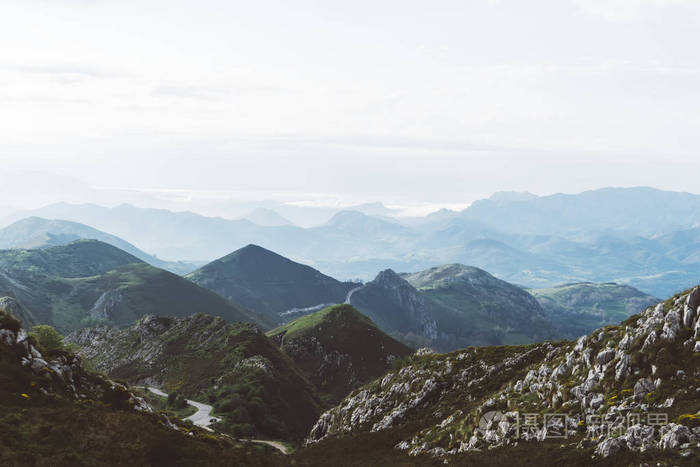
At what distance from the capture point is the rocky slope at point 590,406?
134 ft

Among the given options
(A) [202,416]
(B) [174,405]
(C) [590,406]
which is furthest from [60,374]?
(B) [174,405]

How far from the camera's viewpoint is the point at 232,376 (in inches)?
5778

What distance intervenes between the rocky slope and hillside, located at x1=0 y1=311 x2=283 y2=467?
24.7 meters

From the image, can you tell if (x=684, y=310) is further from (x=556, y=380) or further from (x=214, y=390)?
(x=214, y=390)

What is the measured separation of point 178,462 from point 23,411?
15.5 m

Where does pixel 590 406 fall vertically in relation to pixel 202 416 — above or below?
above

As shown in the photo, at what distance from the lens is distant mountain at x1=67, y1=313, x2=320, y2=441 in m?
123

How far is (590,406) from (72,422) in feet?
168

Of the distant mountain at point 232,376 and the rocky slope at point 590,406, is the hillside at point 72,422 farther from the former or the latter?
the distant mountain at point 232,376

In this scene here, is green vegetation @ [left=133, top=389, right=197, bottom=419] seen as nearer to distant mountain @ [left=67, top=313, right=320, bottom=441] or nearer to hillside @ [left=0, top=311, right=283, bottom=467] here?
distant mountain @ [left=67, top=313, right=320, bottom=441]

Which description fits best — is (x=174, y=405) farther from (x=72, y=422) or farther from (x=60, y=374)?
(x=72, y=422)

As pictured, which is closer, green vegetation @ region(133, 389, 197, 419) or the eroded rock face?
the eroded rock face

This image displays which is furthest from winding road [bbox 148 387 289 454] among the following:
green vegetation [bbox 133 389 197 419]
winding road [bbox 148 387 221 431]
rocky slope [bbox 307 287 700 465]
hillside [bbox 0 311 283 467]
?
hillside [bbox 0 311 283 467]

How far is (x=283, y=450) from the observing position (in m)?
101
